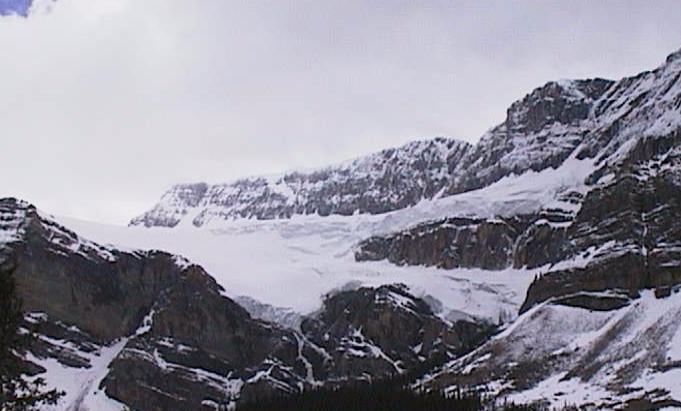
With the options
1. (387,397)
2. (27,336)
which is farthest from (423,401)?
(27,336)

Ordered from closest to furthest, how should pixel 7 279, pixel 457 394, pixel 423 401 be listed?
pixel 7 279, pixel 423 401, pixel 457 394

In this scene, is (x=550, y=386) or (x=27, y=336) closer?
(x=27, y=336)

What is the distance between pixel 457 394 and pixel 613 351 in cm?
2491

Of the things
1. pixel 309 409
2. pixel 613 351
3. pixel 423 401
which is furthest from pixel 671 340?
pixel 309 409

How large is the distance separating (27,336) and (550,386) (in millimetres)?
168045

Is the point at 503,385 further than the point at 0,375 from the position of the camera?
Yes

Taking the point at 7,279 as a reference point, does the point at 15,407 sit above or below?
below

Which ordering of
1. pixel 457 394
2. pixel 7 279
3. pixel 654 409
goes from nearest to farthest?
1. pixel 7 279
2. pixel 654 409
3. pixel 457 394

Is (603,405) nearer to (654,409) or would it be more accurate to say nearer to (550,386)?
(654,409)

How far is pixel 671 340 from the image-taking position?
18088 cm

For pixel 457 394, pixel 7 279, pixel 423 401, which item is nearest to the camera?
pixel 7 279

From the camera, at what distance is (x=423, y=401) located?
18038 centimetres

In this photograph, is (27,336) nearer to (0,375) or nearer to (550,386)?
(0,375)

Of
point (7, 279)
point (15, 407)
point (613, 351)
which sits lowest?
point (15, 407)
